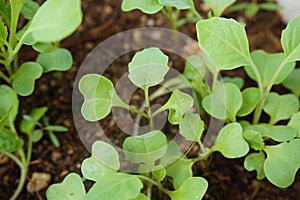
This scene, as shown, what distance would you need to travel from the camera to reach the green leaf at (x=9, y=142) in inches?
33.9

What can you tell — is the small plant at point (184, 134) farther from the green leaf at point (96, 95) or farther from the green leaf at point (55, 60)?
the green leaf at point (55, 60)

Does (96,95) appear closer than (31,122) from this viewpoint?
Yes

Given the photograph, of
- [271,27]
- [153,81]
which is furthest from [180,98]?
[271,27]

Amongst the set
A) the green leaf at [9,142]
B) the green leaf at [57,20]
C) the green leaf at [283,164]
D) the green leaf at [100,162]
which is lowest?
the green leaf at [9,142]

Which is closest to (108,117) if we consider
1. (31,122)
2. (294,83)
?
(31,122)

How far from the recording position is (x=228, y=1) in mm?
875

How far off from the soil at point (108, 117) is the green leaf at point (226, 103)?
14 centimetres

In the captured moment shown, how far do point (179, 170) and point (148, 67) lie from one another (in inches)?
7.4

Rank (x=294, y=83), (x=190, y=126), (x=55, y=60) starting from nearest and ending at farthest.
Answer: (x=190, y=126), (x=55, y=60), (x=294, y=83)

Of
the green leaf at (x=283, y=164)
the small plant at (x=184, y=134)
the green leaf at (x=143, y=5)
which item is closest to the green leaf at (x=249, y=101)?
the small plant at (x=184, y=134)

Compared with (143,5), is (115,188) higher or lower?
lower

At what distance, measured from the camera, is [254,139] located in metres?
0.82

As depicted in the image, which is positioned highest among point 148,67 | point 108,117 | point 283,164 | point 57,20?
point 57,20

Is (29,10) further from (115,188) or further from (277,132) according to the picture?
(277,132)
